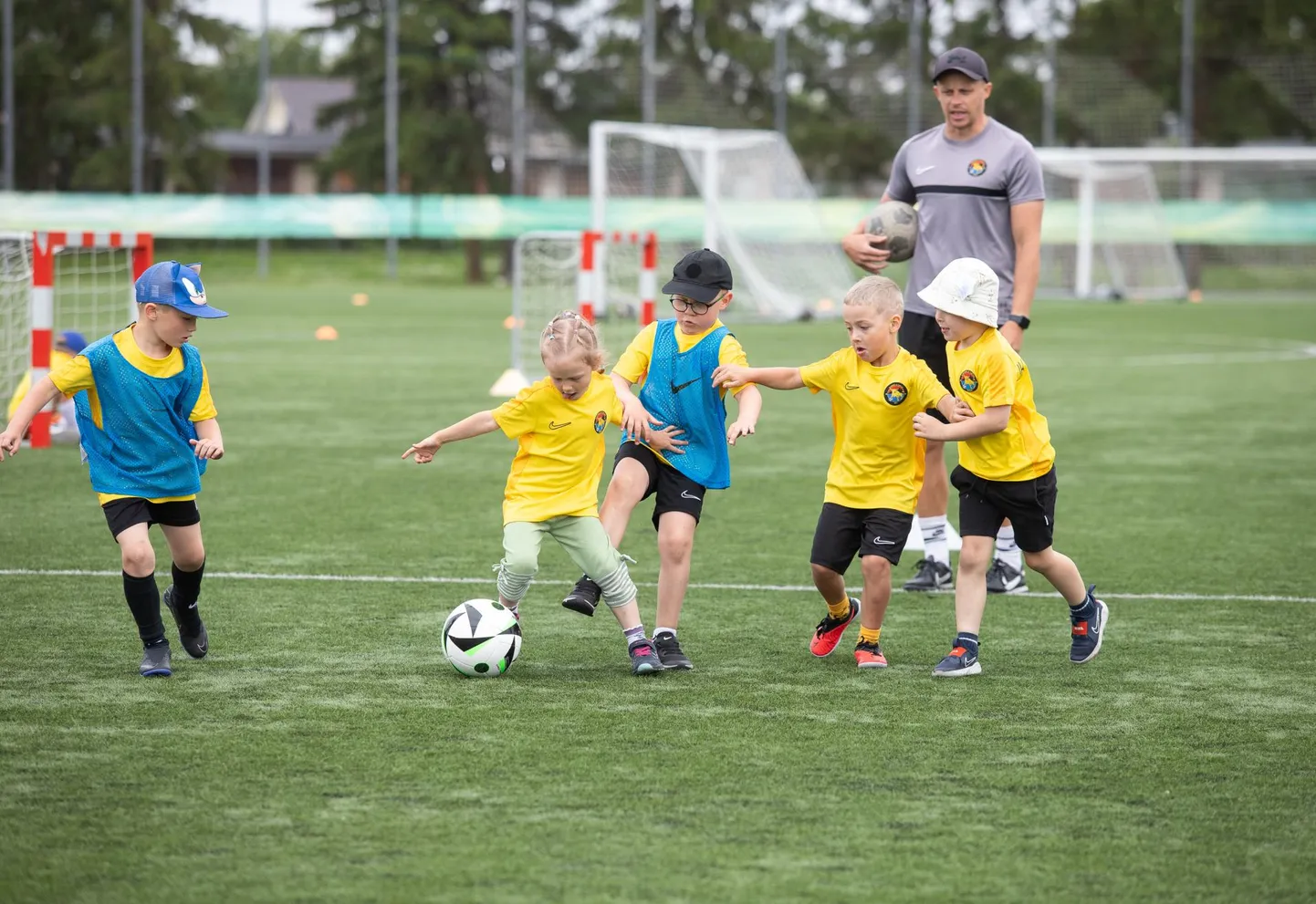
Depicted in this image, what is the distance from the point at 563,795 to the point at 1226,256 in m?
34.3

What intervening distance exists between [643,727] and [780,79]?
3810cm

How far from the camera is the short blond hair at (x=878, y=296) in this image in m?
5.77

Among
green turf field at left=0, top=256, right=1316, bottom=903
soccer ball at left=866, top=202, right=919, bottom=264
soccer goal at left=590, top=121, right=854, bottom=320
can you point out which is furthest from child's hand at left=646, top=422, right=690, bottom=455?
soccer goal at left=590, top=121, right=854, bottom=320

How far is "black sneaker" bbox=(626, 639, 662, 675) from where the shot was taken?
5.73 metres

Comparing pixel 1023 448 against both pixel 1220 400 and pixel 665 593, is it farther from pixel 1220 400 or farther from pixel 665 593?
pixel 1220 400

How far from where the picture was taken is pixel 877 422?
19.4ft

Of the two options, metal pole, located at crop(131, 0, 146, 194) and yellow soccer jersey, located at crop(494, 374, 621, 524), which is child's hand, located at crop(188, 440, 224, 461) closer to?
yellow soccer jersey, located at crop(494, 374, 621, 524)

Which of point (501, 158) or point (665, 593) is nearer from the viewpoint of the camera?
point (665, 593)

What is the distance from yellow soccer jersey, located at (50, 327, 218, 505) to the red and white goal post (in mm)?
7107

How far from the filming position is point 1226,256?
1419 inches

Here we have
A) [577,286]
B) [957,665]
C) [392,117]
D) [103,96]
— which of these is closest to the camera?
[957,665]

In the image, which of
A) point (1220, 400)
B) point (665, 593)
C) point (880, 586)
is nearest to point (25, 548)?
point (665, 593)

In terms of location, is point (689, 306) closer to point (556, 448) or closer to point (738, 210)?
point (556, 448)

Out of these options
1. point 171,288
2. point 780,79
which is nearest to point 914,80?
point 780,79
